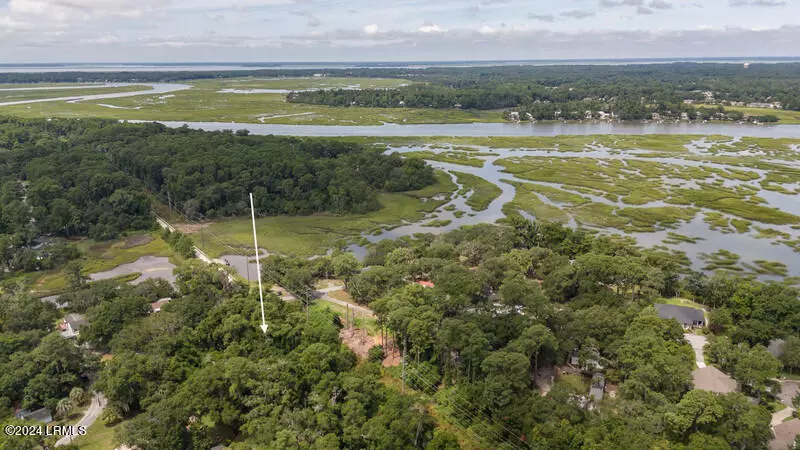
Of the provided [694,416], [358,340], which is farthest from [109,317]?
[694,416]

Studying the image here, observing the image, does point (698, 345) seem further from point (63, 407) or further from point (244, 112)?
point (244, 112)

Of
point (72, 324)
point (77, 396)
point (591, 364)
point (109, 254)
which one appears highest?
point (72, 324)

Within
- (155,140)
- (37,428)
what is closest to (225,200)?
(155,140)

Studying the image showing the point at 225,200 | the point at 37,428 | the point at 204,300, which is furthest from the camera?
the point at 225,200

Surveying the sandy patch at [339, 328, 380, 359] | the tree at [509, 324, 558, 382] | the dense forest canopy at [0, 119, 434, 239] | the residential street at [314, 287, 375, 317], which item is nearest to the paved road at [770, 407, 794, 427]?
the tree at [509, 324, 558, 382]

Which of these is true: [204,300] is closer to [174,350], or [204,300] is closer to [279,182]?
[174,350]
